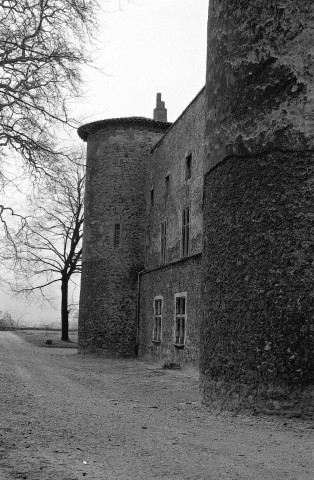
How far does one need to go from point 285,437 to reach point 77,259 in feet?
98.1

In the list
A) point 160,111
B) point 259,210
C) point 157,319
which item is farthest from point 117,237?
point 259,210

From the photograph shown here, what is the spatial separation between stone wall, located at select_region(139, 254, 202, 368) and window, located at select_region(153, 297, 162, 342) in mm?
183

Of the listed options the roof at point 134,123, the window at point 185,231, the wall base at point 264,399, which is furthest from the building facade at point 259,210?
the roof at point 134,123

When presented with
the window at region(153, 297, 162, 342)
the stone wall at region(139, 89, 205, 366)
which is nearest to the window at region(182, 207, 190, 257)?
the stone wall at region(139, 89, 205, 366)

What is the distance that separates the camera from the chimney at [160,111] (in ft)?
91.7

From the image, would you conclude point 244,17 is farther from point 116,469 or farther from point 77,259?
point 77,259

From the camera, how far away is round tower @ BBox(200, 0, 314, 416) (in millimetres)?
7570

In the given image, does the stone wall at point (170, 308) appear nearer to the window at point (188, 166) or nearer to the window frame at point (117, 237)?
Answer: the window frame at point (117, 237)

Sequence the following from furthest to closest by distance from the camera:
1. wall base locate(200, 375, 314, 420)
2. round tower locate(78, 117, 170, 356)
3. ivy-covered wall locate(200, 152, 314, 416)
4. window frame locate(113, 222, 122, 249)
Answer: window frame locate(113, 222, 122, 249) → round tower locate(78, 117, 170, 356) → ivy-covered wall locate(200, 152, 314, 416) → wall base locate(200, 375, 314, 420)

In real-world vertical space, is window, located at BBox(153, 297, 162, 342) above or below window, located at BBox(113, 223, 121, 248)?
below

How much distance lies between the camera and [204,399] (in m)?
8.75

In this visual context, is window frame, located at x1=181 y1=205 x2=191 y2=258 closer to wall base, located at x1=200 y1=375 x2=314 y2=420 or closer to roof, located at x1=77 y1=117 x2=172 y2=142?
roof, located at x1=77 y1=117 x2=172 y2=142

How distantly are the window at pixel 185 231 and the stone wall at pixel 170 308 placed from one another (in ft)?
1.78

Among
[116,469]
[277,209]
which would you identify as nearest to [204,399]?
[277,209]
